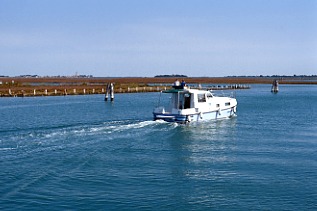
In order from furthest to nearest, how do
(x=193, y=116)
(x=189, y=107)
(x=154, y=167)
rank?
(x=189, y=107) → (x=193, y=116) → (x=154, y=167)

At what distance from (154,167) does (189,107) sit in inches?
756

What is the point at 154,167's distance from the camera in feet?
81.0

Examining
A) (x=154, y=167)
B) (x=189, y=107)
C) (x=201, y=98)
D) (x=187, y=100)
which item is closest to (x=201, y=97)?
(x=201, y=98)

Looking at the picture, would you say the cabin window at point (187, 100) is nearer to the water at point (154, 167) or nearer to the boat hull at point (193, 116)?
the boat hull at point (193, 116)

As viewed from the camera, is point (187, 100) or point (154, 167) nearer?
point (154, 167)

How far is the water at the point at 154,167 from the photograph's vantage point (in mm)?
19109

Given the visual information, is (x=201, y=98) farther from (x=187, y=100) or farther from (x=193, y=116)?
(x=193, y=116)

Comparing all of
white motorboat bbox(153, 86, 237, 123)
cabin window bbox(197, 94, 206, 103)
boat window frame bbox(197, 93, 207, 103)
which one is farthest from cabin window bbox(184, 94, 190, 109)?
cabin window bbox(197, 94, 206, 103)

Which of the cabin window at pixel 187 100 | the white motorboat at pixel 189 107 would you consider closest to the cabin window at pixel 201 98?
the white motorboat at pixel 189 107

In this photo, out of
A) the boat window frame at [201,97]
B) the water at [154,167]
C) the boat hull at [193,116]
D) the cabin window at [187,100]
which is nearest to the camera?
the water at [154,167]

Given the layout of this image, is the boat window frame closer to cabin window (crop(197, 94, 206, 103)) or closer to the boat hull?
cabin window (crop(197, 94, 206, 103))

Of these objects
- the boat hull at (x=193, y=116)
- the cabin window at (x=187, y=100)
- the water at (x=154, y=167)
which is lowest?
the water at (x=154, y=167)

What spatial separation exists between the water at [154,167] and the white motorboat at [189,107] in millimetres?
1165

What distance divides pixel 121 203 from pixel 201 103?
85.5ft
